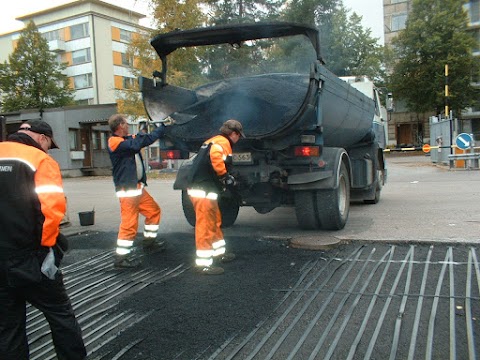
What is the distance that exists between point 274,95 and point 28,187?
156 inches

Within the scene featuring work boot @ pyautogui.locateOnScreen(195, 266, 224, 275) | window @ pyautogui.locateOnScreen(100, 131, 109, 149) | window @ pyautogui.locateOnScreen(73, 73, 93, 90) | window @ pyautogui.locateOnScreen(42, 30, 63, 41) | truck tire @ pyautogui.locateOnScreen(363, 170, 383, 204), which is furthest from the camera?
window @ pyautogui.locateOnScreen(42, 30, 63, 41)

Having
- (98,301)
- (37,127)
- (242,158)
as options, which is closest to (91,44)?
(242,158)

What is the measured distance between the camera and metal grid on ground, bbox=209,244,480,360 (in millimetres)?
3053

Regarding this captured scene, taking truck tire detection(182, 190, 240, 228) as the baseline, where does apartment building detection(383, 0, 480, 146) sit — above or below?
above

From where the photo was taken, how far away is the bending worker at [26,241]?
2615 mm

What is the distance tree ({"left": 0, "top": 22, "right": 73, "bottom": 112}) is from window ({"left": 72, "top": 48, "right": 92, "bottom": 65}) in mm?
6415

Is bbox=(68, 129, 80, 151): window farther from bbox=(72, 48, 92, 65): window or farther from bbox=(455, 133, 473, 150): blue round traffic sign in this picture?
bbox=(72, 48, 92, 65): window

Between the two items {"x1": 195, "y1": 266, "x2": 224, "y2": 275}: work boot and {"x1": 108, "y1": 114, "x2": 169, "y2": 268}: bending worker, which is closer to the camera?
{"x1": 195, "y1": 266, "x2": 224, "y2": 275}: work boot

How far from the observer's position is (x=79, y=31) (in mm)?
47938

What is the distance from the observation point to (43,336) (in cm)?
354

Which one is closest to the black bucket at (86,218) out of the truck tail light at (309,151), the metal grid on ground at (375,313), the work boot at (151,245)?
the work boot at (151,245)

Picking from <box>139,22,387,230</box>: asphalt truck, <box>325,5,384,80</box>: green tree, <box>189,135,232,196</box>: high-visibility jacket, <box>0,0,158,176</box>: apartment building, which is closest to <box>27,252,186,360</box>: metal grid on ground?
<box>189,135,232,196</box>: high-visibility jacket

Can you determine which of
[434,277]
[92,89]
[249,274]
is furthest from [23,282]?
[92,89]

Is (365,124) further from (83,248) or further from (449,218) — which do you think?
(83,248)
